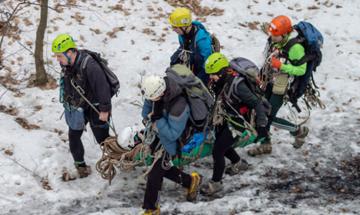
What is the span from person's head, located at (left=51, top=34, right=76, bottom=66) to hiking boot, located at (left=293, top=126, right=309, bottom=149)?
13.1ft

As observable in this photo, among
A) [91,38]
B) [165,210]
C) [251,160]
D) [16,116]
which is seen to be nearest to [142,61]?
[91,38]

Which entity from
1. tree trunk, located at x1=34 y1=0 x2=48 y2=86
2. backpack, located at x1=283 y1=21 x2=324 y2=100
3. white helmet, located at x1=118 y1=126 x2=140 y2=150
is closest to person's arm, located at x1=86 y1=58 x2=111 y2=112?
white helmet, located at x1=118 y1=126 x2=140 y2=150

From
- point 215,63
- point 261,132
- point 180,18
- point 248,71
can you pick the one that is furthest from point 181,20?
point 261,132

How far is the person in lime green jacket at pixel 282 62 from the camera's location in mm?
6969

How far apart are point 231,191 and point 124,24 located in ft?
20.4

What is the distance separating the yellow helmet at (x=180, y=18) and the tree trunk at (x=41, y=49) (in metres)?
2.96

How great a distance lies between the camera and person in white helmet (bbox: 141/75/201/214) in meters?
5.50

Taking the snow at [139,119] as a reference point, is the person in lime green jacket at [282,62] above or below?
above

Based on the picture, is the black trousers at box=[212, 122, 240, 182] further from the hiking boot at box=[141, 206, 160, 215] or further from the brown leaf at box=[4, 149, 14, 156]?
the brown leaf at box=[4, 149, 14, 156]

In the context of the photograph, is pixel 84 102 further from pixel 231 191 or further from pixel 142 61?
pixel 142 61

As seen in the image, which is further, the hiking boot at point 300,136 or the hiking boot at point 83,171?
the hiking boot at point 300,136

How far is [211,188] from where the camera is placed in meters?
7.02

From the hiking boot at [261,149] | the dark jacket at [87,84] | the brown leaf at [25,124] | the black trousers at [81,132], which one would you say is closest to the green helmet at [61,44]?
the dark jacket at [87,84]

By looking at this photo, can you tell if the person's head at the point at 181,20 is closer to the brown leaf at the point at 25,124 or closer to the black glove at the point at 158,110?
the black glove at the point at 158,110
